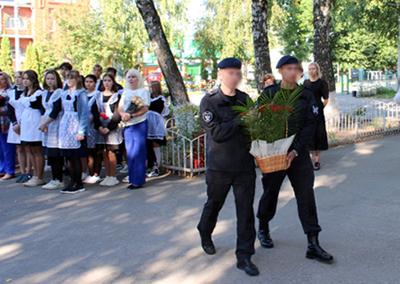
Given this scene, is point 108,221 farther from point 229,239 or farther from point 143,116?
point 143,116

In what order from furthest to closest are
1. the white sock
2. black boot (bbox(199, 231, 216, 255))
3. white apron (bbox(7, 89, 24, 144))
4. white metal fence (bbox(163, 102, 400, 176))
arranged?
the white sock < white metal fence (bbox(163, 102, 400, 176)) < white apron (bbox(7, 89, 24, 144)) < black boot (bbox(199, 231, 216, 255))

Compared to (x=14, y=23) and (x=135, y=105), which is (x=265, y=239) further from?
(x=14, y=23)

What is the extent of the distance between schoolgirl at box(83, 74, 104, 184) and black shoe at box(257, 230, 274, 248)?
3785 millimetres

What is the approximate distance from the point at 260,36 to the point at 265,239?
725 cm

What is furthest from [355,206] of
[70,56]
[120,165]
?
[70,56]

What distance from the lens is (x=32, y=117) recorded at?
809cm

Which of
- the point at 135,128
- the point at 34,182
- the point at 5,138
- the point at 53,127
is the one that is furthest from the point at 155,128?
the point at 5,138

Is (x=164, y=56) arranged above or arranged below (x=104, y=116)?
above

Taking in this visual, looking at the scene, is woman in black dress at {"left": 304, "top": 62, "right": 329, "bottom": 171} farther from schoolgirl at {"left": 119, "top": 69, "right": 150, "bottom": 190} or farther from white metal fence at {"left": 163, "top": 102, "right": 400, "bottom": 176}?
schoolgirl at {"left": 119, "top": 69, "right": 150, "bottom": 190}

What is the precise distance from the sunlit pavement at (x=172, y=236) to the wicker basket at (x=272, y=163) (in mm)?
896

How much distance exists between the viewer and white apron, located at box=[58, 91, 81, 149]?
7414 millimetres

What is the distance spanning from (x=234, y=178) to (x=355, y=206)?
2660 millimetres

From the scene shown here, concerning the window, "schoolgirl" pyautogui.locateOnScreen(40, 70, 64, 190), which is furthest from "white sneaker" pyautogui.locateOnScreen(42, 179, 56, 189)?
the window

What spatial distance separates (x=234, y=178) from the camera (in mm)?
4488
